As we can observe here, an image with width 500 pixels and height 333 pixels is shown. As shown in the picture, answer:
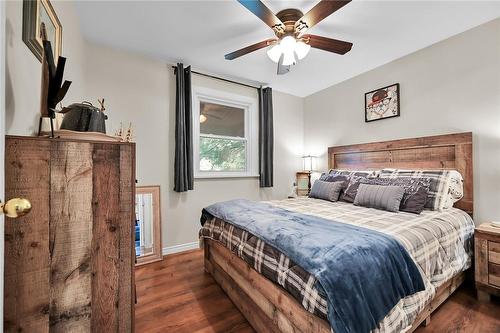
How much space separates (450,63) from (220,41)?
2.53m

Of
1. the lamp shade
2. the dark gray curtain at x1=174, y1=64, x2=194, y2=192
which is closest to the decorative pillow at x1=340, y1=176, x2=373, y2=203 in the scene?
the lamp shade

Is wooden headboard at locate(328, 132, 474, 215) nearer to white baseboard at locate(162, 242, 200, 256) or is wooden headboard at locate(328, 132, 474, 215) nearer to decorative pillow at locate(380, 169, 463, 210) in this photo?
decorative pillow at locate(380, 169, 463, 210)

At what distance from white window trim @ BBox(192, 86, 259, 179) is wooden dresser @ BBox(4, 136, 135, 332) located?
7.44 feet

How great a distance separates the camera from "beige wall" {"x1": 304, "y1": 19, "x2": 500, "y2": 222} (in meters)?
2.15

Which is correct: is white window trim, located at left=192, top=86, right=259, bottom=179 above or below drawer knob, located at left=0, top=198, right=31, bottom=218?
above

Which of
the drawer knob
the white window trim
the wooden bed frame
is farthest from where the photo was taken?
the white window trim

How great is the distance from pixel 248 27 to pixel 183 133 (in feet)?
4.84

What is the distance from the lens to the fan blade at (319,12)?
1.50 meters

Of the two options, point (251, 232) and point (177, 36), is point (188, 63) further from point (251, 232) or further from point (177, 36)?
point (251, 232)

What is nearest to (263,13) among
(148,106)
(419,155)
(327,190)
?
(148,106)

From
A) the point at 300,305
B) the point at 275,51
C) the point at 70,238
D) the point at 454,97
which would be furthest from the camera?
the point at 454,97

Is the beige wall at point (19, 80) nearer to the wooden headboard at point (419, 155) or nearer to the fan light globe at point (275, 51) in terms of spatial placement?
the fan light globe at point (275, 51)

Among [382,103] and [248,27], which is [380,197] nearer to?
[382,103]

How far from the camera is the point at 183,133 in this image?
295 cm
